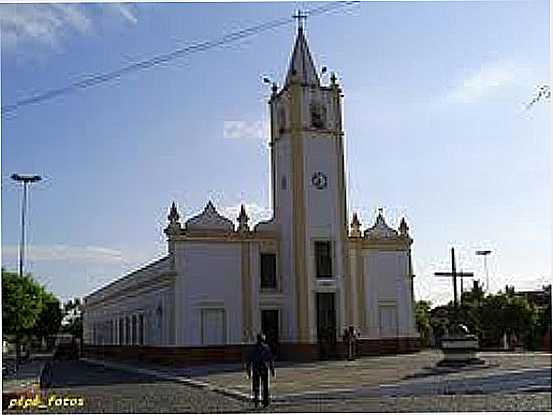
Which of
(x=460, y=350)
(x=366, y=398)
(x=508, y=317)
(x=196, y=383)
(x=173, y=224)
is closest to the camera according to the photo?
(x=366, y=398)

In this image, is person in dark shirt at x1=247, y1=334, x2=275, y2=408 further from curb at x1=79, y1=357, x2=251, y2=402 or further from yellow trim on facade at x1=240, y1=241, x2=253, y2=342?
yellow trim on facade at x1=240, y1=241, x2=253, y2=342

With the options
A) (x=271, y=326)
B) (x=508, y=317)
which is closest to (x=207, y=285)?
(x=271, y=326)

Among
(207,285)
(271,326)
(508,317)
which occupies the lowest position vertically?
(271,326)

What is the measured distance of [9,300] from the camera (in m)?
37.9

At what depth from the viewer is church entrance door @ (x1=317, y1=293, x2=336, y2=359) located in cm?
3597

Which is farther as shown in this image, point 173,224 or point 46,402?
point 173,224

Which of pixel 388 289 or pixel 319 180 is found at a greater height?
Result: pixel 319 180

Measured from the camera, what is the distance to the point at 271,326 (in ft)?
121

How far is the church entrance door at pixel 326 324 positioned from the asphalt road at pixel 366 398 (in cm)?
1320

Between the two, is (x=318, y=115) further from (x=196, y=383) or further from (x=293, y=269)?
(x=196, y=383)

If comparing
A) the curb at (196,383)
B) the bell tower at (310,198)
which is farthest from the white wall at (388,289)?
the curb at (196,383)

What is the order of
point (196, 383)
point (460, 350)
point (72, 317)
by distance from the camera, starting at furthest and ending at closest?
point (72, 317) → point (460, 350) → point (196, 383)

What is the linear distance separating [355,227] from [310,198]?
377 cm

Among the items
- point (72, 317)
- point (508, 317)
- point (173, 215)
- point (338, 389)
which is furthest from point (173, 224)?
point (72, 317)
